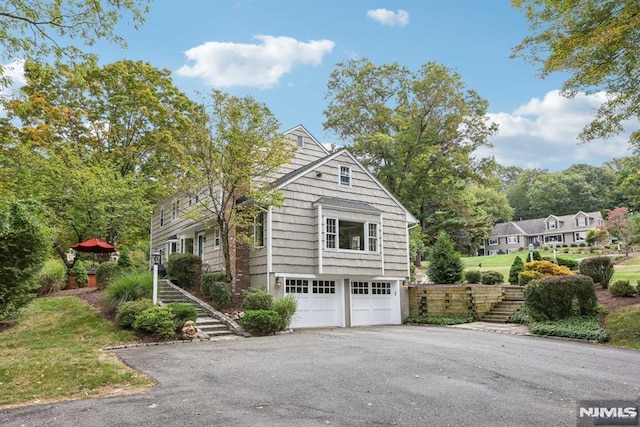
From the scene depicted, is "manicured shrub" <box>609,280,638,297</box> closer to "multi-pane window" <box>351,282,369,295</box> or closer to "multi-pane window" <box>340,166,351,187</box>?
"multi-pane window" <box>351,282,369,295</box>

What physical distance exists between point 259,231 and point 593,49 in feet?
37.5

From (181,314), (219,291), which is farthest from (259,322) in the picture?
(219,291)

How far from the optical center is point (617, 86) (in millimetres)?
11977

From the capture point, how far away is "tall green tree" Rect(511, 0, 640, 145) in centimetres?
1048

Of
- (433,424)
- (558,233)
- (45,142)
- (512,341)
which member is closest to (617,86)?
(512,341)

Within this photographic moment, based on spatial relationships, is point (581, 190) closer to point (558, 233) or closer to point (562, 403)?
point (558, 233)

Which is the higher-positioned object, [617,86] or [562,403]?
[617,86]

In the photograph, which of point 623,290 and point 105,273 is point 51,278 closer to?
point 105,273

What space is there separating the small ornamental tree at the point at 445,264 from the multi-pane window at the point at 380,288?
2693 millimetres

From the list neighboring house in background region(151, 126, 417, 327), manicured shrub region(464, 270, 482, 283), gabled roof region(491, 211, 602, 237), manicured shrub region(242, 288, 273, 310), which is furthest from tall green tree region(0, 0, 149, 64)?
gabled roof region(491, 211, 602, 237)

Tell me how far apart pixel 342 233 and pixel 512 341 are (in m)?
9.07

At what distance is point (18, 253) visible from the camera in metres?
10.9

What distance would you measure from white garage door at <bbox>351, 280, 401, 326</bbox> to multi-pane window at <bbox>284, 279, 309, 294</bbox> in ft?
7.10

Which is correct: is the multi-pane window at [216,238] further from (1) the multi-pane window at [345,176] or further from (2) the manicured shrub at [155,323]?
(2) the manicured shrub at [155,323]
